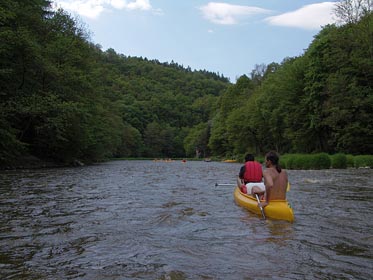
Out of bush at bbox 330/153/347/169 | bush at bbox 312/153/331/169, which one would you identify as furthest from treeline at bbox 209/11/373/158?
bush at bbox 312/153/331/169

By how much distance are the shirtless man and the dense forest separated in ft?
59.1

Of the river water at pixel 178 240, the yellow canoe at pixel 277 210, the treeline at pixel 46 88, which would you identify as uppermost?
the treeline at pixel 46 88

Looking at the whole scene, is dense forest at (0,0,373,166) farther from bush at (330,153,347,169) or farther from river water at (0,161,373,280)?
river water at (0,161,373,280)

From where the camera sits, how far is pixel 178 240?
631cm

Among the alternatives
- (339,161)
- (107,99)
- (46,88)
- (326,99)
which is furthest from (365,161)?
(107,99)

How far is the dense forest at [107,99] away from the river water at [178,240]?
1532cm

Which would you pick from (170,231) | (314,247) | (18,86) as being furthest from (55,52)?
(314,247)

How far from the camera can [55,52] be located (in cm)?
2991

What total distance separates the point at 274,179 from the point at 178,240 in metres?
2.81

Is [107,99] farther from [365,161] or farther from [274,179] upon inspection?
[274,179]

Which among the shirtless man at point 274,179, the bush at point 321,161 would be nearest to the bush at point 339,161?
the bush at point 321,161

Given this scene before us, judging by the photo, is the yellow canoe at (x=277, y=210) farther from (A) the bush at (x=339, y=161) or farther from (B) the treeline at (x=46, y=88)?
(A) the bush at (x=339, y=161)

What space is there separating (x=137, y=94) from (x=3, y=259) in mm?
133720

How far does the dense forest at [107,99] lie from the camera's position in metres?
25.3
